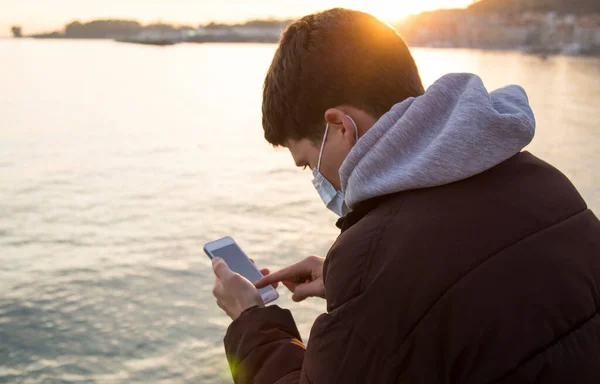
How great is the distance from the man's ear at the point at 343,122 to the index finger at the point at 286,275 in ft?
2.07

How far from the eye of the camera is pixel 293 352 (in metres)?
1.31

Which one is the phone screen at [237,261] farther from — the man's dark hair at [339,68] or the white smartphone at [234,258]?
the man's dark hair at [339,68]

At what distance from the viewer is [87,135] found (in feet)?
24.4

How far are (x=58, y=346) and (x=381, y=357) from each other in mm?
2020

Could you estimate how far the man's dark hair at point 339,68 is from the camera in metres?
1.27

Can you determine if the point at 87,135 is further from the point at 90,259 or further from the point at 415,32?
the point at 415,32

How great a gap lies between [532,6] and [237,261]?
66.1 m

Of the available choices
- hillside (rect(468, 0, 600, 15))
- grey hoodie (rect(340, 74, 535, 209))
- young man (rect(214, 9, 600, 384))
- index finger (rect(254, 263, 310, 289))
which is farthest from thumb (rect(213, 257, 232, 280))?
hillside (rect(468, 0, 600, 15))

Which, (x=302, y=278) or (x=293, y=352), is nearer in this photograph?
(x=293, y=352)

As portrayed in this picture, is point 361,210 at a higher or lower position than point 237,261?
higher

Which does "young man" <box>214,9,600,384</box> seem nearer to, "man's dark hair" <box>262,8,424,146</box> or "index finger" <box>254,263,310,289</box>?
"man's dark hair" <box>262,8,424,146</box>

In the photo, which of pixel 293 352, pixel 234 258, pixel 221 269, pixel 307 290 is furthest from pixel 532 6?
pixel 293 352

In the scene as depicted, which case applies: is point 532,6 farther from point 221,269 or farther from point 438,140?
point 438,140

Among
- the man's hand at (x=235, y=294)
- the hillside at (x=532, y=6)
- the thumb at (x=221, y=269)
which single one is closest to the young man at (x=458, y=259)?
the man's hand at (x=235, y=294)
